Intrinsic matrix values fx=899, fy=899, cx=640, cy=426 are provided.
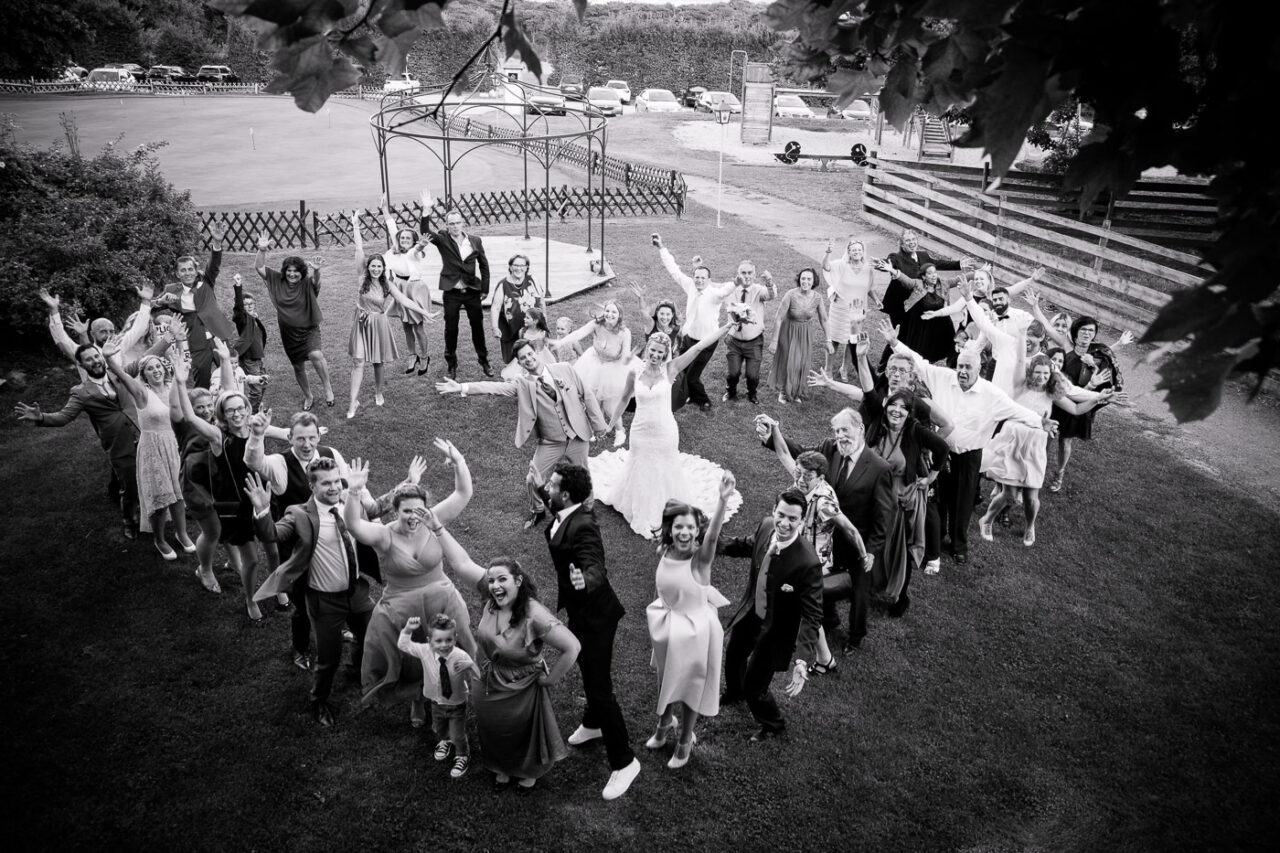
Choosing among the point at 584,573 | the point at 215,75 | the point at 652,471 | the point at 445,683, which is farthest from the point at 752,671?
the point at 215,75

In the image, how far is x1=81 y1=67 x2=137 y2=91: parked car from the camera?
159 feet

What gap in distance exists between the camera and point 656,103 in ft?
150

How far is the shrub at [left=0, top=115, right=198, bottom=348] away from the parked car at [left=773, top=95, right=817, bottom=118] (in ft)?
108

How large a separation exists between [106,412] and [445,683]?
4.33 metres

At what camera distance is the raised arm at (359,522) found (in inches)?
217

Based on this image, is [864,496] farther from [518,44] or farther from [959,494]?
[518,44]

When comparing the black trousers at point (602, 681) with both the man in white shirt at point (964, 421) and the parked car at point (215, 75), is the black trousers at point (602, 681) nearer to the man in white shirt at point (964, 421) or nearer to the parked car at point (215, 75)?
the man in white shirt at point (964, 421)

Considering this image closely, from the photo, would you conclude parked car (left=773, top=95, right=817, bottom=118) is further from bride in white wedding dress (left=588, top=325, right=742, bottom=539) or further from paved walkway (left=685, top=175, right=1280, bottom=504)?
bride in white wedding dress (left=588, top=325, right=742, bottom=539)

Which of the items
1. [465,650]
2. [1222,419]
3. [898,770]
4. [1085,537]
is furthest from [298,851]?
[1222,419]

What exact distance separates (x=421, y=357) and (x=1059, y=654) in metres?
8.44

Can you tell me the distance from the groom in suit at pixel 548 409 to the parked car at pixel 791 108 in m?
37.6

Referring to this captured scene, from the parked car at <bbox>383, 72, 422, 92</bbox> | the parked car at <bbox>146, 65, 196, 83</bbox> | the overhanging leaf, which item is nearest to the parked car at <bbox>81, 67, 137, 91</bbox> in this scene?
the parked car at <bbox>146, 65, 196, 83</bbox>

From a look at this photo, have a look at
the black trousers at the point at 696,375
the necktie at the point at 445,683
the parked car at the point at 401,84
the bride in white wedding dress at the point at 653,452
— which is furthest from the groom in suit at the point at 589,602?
the parked car at the point at 401,84

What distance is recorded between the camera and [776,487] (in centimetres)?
959
